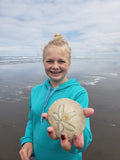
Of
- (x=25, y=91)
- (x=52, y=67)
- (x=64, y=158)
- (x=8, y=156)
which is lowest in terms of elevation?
(x=8, y=156)

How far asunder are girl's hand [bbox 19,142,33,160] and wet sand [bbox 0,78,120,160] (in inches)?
88.3

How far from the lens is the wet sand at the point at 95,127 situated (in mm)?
4094

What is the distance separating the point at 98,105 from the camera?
709cm

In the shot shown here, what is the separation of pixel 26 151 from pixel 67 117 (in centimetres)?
93

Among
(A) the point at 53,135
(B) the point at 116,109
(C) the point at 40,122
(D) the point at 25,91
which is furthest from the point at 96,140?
(D) the point at 25,91

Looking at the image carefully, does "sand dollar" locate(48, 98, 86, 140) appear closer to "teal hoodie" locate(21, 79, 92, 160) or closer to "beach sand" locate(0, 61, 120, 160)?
"teal hoodie" locate(21, 79, 92, 160)

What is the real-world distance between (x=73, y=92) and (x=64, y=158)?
2.88ft

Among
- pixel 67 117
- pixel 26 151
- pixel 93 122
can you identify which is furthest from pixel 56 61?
pixel 93 122

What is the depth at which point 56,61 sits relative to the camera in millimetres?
1892

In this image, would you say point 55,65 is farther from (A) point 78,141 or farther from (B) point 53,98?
(A) point 78,141

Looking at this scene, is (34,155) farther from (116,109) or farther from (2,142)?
(116,109)

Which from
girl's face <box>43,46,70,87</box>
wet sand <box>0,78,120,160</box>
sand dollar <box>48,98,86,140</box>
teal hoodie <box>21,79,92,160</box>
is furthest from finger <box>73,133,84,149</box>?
wet sand <box>0,78,120,160</box>

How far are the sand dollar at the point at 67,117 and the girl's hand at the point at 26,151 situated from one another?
0.74 m

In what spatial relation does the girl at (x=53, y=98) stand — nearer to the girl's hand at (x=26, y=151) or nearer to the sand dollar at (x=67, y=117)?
the girl's hand at (x=26, y=151)
